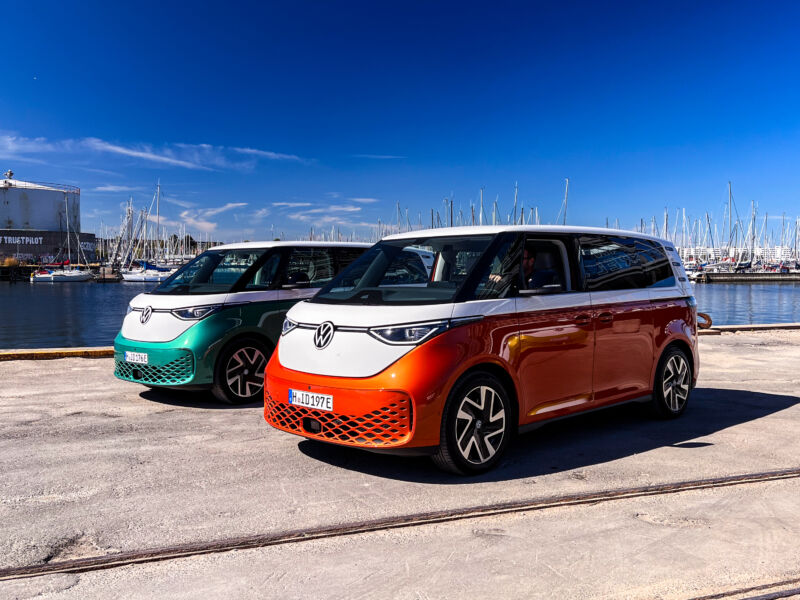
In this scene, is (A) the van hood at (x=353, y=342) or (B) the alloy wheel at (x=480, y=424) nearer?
(A) the van hood at (x=353, y=342)

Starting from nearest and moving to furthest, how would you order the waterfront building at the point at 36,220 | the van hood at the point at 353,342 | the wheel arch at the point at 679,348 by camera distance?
the van hood at the point at 353,342 < the wheel arch at the point at 679,348 < the waterfront building at the point at 36,220

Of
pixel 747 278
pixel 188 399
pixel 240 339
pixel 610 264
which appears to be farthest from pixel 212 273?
pixel 747 278

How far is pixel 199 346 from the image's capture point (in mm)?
7324

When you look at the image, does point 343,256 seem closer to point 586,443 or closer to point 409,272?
point 409,272

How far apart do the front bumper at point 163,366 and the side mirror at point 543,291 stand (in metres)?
3.70

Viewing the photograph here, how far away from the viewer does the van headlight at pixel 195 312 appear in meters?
7.42

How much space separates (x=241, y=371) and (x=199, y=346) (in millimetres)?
586

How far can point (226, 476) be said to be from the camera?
5.07 m

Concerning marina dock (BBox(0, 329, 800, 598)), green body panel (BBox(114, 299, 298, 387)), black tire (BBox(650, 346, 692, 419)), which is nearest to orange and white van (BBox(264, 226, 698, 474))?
black tire (BBox(650, 346, 692, 419))

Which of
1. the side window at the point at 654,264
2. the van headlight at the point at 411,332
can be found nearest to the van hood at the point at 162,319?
the van headlight at the point at 411,332

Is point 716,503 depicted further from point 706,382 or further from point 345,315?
point 706,382

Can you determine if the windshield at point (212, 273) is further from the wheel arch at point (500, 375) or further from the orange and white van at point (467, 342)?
the wheel arch at point (500, 375)

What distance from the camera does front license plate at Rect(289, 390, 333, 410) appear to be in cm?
491

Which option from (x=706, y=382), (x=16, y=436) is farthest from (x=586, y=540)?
(x=706, y=382)
